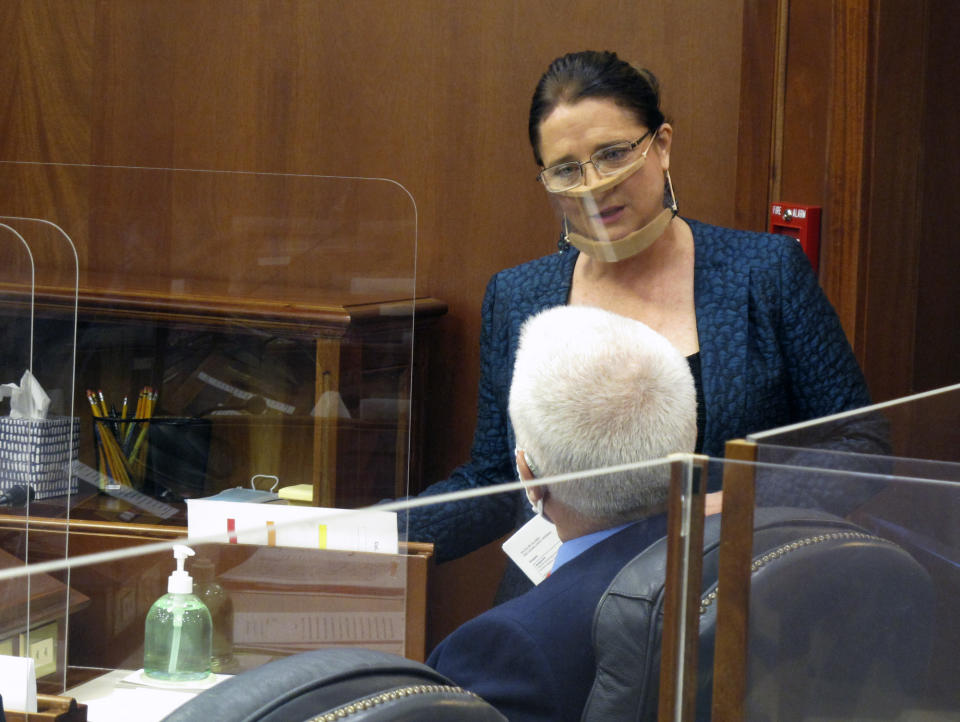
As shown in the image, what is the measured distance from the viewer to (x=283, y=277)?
2.03 meters

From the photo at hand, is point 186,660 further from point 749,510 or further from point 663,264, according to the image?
point 663,264

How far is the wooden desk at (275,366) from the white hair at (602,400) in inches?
35.7

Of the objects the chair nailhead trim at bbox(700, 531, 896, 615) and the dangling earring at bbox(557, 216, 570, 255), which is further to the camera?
the dangling earring at bbox(557, 216, 570, 255)

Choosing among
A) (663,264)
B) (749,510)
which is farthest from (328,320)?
(749,510)

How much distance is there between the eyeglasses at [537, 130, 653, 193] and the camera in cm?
173

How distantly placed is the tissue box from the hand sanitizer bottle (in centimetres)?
96

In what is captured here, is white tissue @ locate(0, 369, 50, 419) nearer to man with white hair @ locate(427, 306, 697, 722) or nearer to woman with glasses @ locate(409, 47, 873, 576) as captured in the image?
woman with glasses @ locate(409, 47, 873, 576)

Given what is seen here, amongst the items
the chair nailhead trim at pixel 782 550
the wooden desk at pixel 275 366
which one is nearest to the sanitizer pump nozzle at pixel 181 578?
the chair nailhead trim at pixel 782 550

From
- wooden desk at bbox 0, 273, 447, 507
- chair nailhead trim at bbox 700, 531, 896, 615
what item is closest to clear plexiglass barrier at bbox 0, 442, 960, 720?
chair nailhead trim at bbox 700, 531, 896, 615

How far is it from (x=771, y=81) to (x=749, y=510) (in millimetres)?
1871

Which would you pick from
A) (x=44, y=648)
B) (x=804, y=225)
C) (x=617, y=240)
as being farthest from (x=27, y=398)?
(x=804, y=225)

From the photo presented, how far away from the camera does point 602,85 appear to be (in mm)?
1729

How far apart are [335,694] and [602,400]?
466 millimetres

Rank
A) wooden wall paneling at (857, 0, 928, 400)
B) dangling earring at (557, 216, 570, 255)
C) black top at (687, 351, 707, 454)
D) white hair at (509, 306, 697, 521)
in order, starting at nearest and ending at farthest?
white hair at (509, 306, 697, 521), black top at (687, 351, 707, 454), dangling earring at (557, 216, 570, 255), wooden wall paneling at (857, 0, 928, 400)
